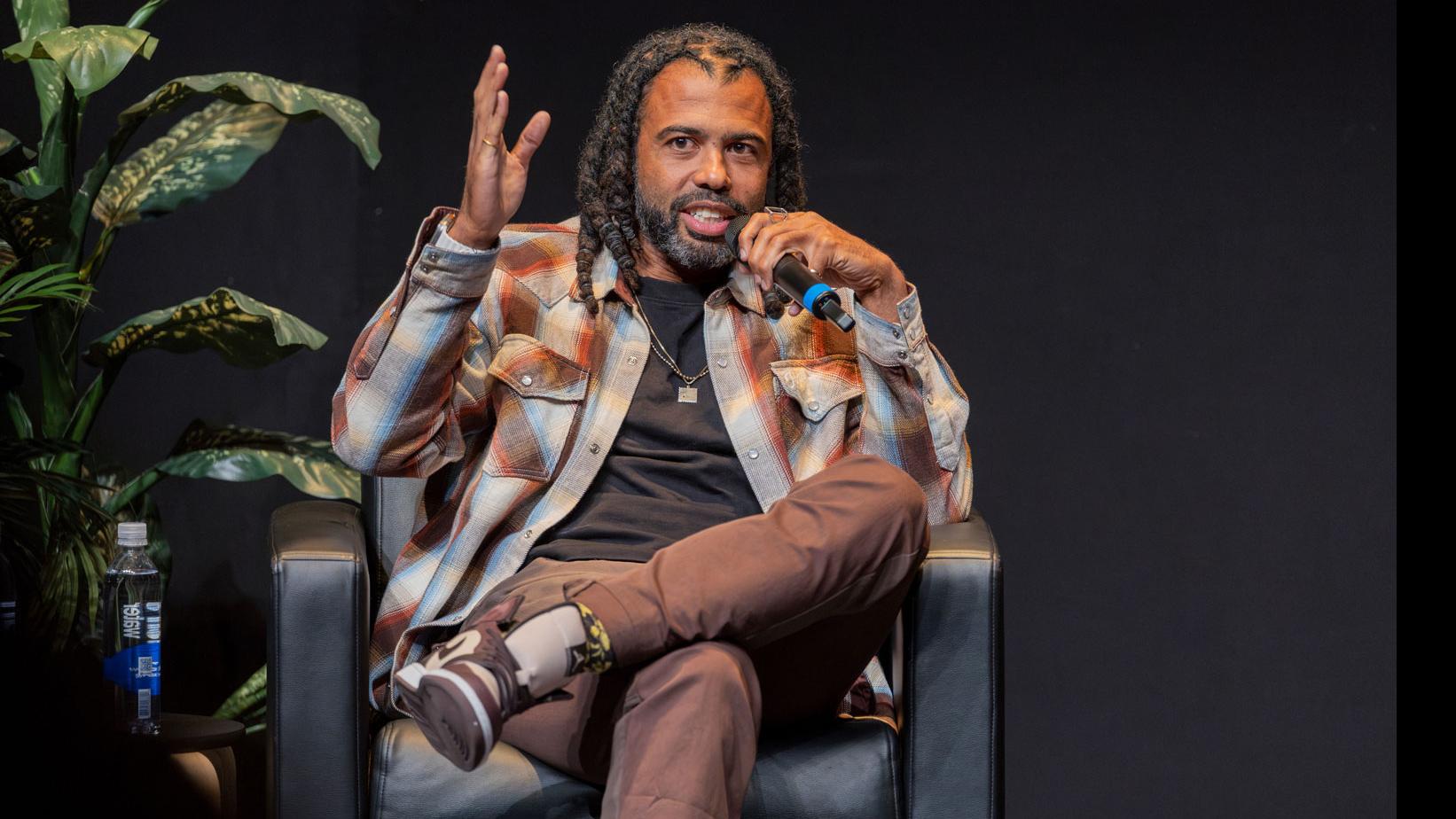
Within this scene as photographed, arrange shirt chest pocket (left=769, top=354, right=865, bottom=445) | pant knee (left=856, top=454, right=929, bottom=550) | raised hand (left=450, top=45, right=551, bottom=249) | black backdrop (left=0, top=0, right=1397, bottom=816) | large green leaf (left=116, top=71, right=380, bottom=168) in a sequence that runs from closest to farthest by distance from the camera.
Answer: pant knee (left=856, top=454, right=929, bottom=550)
raised hand (left=450, top=45, right=551, bottom=249)
shirt chest pocket (left=769, top=354, right=865, bottom=445)
large green leaf (left=116, top=71, right=380, bottom=168)
black backdrop (left=0, top=0, right=1397, bottom=816)

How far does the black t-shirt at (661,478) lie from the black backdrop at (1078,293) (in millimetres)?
920

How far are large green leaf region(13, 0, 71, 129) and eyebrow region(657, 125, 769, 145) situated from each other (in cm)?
92

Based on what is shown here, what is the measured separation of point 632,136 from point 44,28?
898mm

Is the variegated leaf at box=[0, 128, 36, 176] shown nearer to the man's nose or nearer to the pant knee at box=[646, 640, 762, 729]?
the man's nose

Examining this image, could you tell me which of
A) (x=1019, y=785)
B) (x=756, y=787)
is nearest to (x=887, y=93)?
(x=1019, y=785)

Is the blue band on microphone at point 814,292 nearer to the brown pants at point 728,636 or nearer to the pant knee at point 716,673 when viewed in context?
the brown pants at point 728,636

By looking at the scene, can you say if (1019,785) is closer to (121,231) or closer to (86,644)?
(86,644)

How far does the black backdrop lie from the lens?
282 cm

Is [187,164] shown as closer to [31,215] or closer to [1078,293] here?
[31,215]

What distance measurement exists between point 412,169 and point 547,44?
0.33m

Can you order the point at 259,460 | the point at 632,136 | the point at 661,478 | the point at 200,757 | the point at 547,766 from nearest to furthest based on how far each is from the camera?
the point at 547,766 < the point at 661,478 < the point at 200,757 < the point at 632,136 < the point at 259,460

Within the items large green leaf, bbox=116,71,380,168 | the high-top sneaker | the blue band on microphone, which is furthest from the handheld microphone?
large green leaf, bbox=116,71,380,168

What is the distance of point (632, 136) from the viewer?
2.23 metres

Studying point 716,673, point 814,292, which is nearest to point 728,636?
point 716,673
